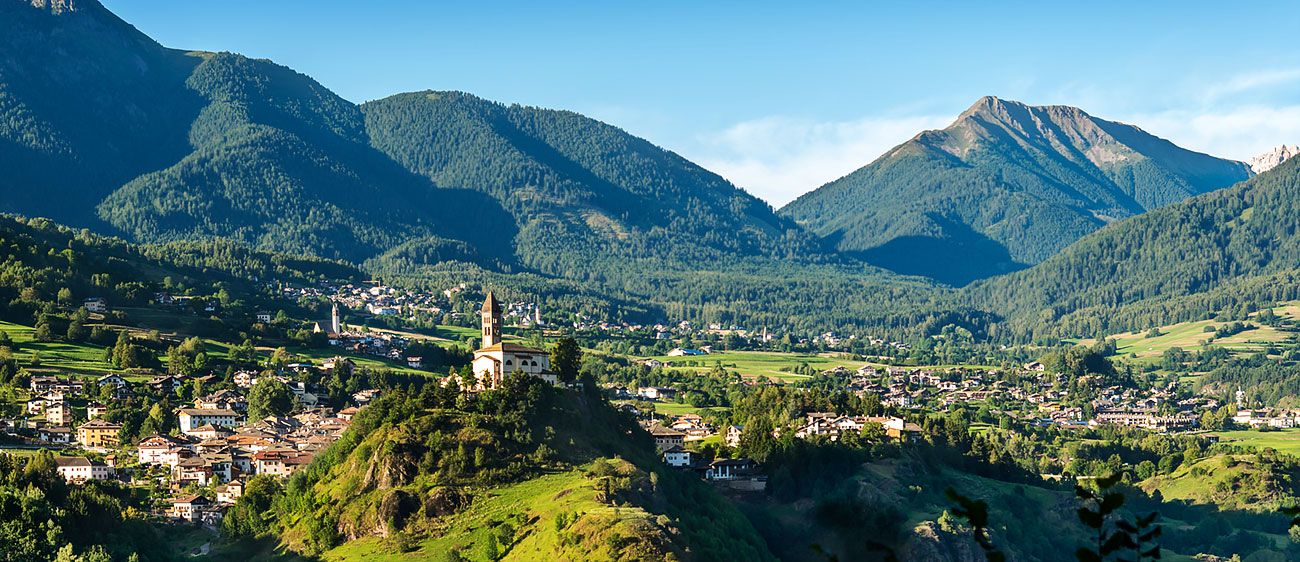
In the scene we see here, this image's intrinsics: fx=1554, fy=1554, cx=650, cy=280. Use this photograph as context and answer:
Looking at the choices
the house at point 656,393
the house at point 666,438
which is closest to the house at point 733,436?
the house at point 666,438

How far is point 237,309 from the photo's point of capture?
191 m

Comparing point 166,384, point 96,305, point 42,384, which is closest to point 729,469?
point 166,384

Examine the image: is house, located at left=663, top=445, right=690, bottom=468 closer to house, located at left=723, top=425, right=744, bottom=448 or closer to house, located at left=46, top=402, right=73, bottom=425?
house, located at left=723, top=425, right=744, bottom=448

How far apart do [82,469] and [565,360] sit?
113ft

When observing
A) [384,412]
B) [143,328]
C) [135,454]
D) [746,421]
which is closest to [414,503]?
[384,412]

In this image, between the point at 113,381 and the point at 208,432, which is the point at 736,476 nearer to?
the point at 208,432

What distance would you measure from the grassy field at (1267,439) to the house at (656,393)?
208 ft

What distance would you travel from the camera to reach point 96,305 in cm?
16750

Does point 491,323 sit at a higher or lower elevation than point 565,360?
higher

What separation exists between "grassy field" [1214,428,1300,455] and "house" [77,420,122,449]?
390ft

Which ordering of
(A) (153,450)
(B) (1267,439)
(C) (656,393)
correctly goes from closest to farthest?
(A) (153,450) < (C) (656,393) < (B) (1267,439)

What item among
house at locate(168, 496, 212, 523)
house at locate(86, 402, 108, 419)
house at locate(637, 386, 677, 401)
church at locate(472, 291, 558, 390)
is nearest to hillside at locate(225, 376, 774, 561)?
church at locate(472, 291, 558, 390)

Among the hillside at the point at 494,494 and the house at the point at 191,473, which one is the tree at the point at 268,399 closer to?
the house at the point at 191,473

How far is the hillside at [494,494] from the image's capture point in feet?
274
